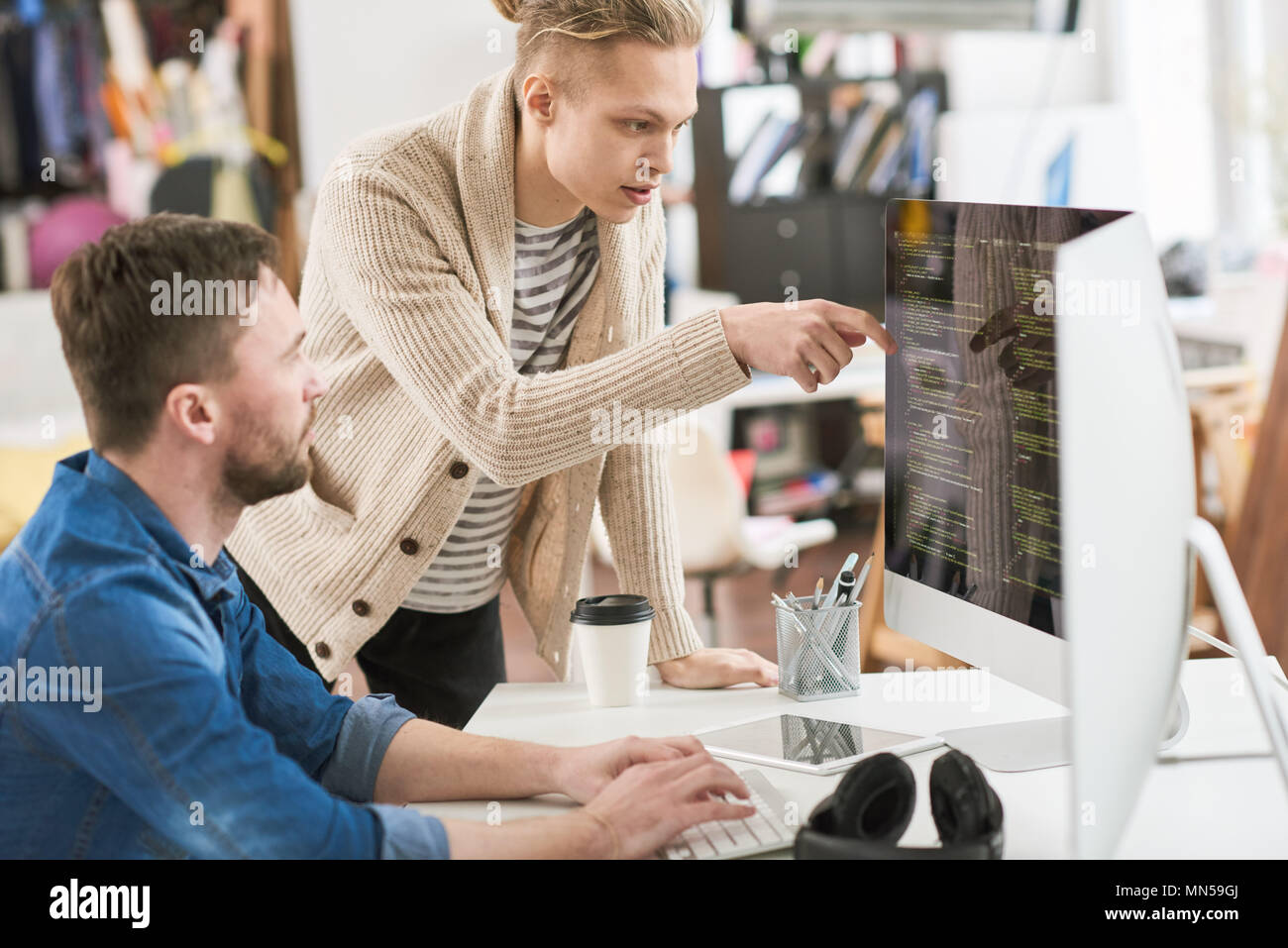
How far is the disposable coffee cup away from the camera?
145cm

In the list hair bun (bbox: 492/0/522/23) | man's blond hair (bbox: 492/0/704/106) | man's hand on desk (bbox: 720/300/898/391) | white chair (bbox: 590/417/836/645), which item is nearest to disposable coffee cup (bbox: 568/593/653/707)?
man's hand on desk (bbox: 720/300/898/391)

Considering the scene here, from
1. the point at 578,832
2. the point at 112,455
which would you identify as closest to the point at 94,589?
the point at 112,455

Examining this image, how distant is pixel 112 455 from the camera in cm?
108

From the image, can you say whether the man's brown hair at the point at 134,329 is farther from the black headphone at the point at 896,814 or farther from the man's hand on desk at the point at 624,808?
the black headphone at the point at 896,814

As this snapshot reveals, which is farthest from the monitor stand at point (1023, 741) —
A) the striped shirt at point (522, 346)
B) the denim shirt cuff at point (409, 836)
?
the striped shirt at point (522, 346)

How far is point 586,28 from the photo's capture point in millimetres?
1433

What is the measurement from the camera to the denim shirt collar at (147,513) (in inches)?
41.5

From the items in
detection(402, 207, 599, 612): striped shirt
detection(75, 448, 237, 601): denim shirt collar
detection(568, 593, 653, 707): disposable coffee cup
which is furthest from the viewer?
detection(402, 207, 599, 612): striped shirt

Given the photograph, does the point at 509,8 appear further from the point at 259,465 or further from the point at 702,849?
the point at 702,849

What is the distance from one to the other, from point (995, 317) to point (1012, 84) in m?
5.01

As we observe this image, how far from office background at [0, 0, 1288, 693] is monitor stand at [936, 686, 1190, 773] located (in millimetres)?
1942

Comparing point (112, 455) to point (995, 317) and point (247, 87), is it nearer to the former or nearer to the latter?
point (995, 317)

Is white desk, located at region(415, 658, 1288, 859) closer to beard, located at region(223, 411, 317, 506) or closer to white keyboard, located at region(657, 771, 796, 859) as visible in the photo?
white keyboard, located at region(657, 771, 796, 859)

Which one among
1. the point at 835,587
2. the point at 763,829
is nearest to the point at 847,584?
the point at 835,587
